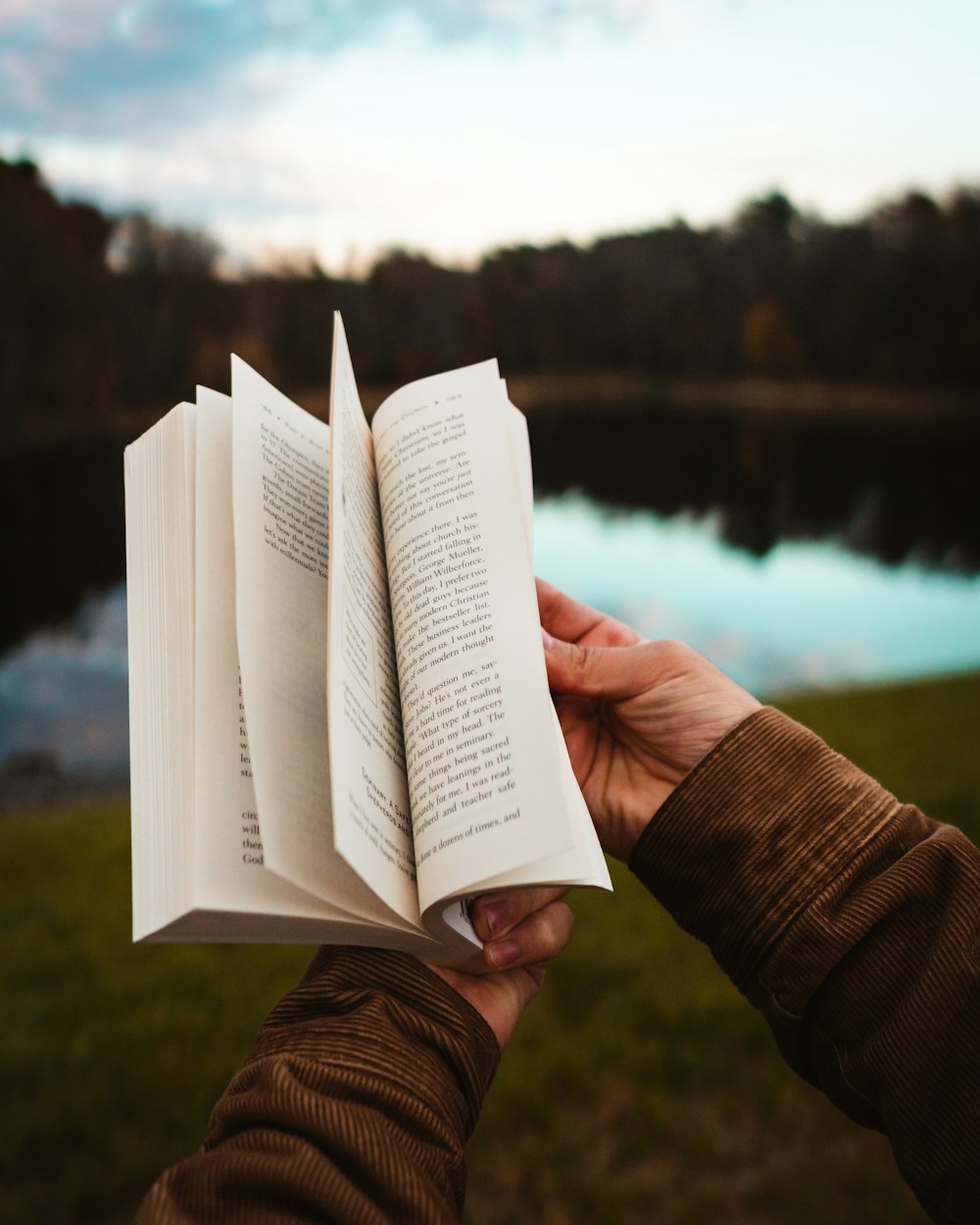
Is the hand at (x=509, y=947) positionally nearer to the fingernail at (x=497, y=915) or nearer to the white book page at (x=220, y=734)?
the fingernail at (x=497, y=915)

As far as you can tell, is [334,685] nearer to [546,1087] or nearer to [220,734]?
[220,734]

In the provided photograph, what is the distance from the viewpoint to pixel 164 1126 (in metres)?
2.47

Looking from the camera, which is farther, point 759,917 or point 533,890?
point 759,917

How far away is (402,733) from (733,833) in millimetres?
485

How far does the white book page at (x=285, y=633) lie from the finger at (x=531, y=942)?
0.21 meters

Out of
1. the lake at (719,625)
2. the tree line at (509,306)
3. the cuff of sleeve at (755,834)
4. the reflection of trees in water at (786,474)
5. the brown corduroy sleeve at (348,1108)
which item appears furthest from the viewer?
the tree line at (509,306)

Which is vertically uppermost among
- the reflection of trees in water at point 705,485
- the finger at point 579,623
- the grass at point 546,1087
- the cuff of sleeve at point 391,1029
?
the finger at point 579,623

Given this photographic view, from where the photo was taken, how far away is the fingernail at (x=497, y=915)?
Answer: 3.32ft

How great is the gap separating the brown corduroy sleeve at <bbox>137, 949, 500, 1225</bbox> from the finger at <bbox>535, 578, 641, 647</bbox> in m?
0.74

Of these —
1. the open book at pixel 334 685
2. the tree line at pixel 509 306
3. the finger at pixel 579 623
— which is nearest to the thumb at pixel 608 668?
the finger at pixel 579 623

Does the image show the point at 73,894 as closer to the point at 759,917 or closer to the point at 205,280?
the point at 759,917

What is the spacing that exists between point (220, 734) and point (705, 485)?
2609 centimetres

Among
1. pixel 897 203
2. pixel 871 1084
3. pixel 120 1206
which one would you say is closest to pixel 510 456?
pixel 871 1084

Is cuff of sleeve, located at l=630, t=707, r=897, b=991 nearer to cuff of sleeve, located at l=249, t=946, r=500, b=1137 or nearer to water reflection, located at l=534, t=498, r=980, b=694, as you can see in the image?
cuff of sleeve, located at l=249, t=946, r=500, b=1137
